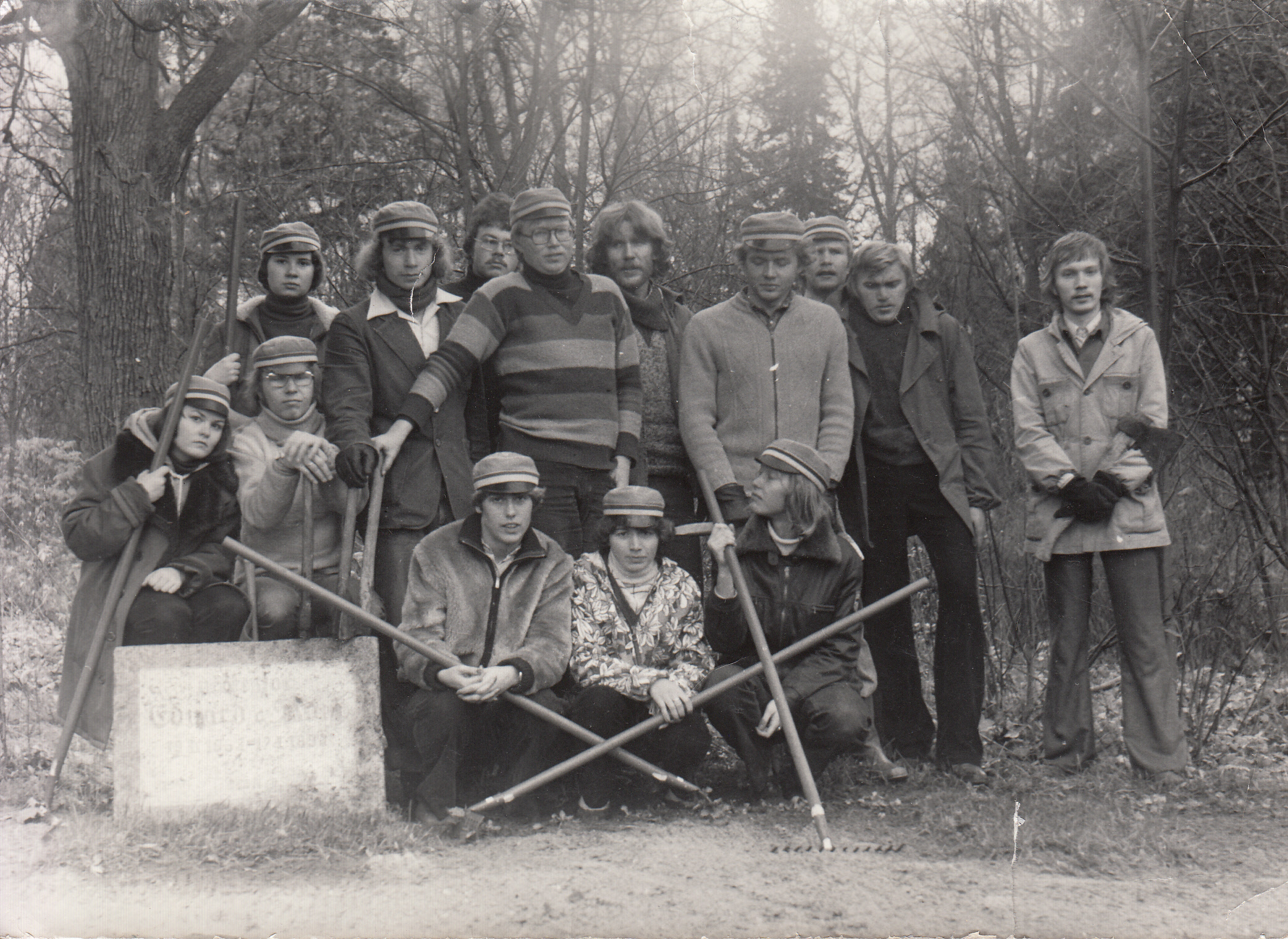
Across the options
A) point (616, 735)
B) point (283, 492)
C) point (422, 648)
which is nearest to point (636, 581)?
point (616, 735)

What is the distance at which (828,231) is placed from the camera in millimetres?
4914

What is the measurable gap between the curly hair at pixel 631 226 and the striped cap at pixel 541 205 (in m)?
0.27

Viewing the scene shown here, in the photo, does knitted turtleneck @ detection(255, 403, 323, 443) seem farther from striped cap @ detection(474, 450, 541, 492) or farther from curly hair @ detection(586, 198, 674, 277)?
curly hair @ detection(586, 198, 674, 277)

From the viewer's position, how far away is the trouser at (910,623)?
4.43 meters

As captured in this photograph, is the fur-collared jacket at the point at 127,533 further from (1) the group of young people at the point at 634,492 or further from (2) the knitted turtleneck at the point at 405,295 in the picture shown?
(2) the knitted turtleneck at the point at 405,295

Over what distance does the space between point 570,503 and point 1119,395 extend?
6.66 feet

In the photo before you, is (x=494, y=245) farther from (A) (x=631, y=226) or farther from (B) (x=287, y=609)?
(B) (x=287, y=609)

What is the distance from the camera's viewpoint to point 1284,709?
215 inches

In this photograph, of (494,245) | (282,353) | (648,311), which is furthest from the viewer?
(494,245)

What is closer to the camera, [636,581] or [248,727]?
[248,727]

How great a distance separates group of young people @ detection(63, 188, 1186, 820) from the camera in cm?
404

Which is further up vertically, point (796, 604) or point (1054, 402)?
point (1054, 402)

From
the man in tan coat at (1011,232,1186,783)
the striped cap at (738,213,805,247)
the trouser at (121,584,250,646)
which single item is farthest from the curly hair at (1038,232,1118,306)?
the trouser at (121,584,250,646)

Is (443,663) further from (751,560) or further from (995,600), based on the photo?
(995,600)
